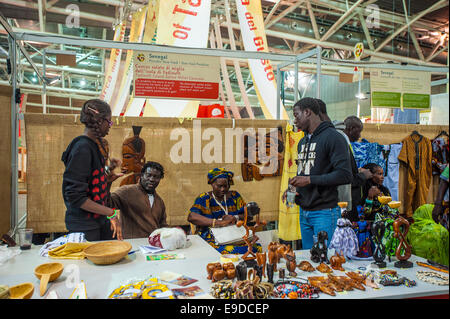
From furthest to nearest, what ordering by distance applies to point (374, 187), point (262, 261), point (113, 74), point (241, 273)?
1. point (113, 74)
2. point (374, 187)
3. point (262, 261)
4. point (241, 273)

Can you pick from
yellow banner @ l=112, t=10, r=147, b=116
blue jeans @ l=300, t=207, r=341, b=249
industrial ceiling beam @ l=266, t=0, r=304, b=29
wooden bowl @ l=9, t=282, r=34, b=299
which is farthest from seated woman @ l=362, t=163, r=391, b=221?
industrial ceiling beam @ l=266, t=0, r=304, b=29

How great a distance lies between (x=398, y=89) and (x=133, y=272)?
131 inches

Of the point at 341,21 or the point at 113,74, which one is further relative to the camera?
the point at 341,21

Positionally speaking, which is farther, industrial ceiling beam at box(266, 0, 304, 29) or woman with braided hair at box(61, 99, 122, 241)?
industrial ceiling beam at box(266, 0, 304, 29)

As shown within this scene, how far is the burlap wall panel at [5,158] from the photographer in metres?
2.81

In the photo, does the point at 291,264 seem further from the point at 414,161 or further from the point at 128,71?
the point at 128,71

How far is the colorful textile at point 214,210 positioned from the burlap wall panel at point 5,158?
1.55 m

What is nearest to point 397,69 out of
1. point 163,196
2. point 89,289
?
point 163,196

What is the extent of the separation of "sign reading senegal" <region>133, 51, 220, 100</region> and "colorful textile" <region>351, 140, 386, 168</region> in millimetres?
1870

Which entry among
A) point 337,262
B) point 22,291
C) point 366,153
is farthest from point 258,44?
point 22,291

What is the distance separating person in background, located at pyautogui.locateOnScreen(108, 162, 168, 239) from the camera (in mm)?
2889

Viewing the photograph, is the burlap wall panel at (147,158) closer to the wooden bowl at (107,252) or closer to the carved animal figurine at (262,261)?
the wooden bowl at (107,252)

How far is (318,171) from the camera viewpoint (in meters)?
2.37

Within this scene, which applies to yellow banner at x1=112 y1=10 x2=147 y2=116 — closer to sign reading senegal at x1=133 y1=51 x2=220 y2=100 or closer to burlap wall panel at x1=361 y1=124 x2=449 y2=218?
sign reading senegal at x1=133 y1=51 x2=220 y2=100
